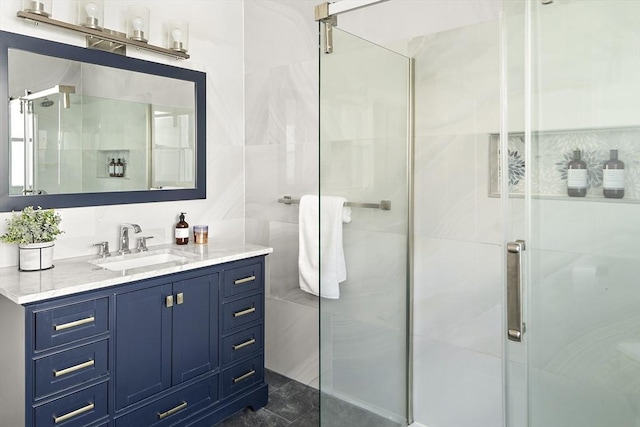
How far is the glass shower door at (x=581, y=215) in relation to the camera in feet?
3.76

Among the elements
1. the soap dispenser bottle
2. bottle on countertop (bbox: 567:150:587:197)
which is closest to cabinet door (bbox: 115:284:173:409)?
the soap dispenser bottle

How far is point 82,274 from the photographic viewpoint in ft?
5.99

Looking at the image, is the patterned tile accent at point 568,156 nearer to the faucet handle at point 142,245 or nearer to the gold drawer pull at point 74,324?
the gold drawer pull at point 74,324

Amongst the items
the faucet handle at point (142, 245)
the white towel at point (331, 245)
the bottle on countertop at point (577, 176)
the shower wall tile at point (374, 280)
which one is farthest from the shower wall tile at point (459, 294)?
the faucet handle at point (142, 245)

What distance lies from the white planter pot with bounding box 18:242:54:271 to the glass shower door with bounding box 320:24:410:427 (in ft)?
3.86

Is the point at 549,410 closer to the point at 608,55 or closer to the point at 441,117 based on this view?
the point at 608,55

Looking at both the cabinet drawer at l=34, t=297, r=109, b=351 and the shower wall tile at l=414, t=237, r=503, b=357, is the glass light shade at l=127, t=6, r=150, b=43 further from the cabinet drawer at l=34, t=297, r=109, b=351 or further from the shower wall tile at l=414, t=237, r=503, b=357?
the shower wall tile at l=414, t=237, r=503, b=357

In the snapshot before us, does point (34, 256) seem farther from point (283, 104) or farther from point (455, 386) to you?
point (455, 386)

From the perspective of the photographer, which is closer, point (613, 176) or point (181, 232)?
point (613, 176)

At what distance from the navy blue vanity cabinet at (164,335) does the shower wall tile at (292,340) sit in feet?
2.14

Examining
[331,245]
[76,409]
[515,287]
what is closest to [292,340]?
[331,245]

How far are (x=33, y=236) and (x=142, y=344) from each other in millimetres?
636

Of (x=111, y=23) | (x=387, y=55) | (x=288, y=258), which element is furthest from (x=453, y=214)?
(x=111, y=23)

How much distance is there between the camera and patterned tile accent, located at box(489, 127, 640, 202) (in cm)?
114
